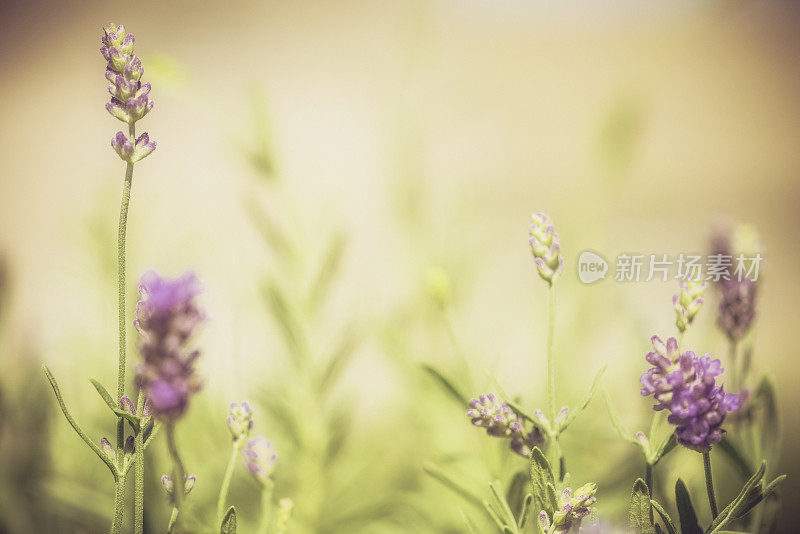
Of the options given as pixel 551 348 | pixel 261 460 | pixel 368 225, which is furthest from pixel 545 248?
pixel 368 225

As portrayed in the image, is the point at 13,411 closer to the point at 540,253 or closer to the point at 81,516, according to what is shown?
the point at 81,516

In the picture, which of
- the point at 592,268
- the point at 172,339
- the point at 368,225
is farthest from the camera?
the point at 368,225

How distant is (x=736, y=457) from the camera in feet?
0.75

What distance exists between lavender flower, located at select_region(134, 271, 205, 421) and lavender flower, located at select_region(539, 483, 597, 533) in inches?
4.6

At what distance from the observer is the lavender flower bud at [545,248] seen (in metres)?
A: 0.18

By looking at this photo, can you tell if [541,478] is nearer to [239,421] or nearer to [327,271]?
[239,421]

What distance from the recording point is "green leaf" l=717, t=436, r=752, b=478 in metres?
0.22

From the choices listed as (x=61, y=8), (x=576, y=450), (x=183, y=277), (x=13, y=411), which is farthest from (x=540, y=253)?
(x=61, y=8)

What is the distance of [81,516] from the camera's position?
311 mm

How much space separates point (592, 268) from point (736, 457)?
119 millimetres

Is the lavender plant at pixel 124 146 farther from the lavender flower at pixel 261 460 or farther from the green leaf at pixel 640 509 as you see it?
the green leaf at pixel 640 509

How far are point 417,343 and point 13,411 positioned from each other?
296 mm

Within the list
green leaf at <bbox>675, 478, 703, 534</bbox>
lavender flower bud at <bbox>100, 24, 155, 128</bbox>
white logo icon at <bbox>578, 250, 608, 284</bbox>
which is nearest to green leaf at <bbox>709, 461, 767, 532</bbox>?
green leaf at <bbox>675, 478, 703, 534</bbox>

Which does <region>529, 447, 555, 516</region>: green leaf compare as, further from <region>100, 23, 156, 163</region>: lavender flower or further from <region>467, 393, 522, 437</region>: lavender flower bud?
<region>100, 23, 156, 163</region>: lavender flower
